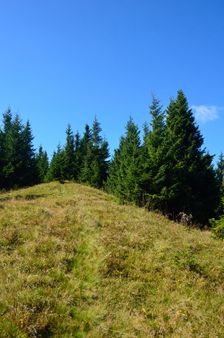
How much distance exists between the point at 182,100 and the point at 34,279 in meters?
31.2

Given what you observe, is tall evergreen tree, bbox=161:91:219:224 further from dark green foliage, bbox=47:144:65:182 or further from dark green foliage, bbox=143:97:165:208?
dark green foliage, bbox=47:144:65:182

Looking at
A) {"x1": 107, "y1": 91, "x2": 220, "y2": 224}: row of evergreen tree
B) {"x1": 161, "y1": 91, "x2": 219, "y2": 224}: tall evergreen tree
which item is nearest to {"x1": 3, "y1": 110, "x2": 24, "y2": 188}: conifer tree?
{"x1": 107, "y1": 91, "x2": 220, "y2": 224}: row of evergreen tree

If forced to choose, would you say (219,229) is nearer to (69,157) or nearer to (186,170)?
(186,170)

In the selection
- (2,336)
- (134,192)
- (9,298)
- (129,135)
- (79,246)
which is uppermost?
(129,135)

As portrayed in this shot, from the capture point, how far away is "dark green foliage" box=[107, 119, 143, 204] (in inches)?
1265

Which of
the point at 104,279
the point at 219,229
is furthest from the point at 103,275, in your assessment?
the point at 219,229

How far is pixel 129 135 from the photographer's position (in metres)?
49.8

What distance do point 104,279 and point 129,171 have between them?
23.3 m

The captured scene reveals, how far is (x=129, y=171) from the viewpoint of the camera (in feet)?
112

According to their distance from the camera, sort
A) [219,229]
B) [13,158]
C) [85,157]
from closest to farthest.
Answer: [219,229] < [13,158] < [85,157]

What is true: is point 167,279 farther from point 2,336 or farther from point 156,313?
point 2,336

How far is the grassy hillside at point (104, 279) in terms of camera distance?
8664mm

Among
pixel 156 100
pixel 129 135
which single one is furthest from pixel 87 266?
pixel 129 135

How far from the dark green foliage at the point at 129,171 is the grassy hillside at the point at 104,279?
46.7ft
